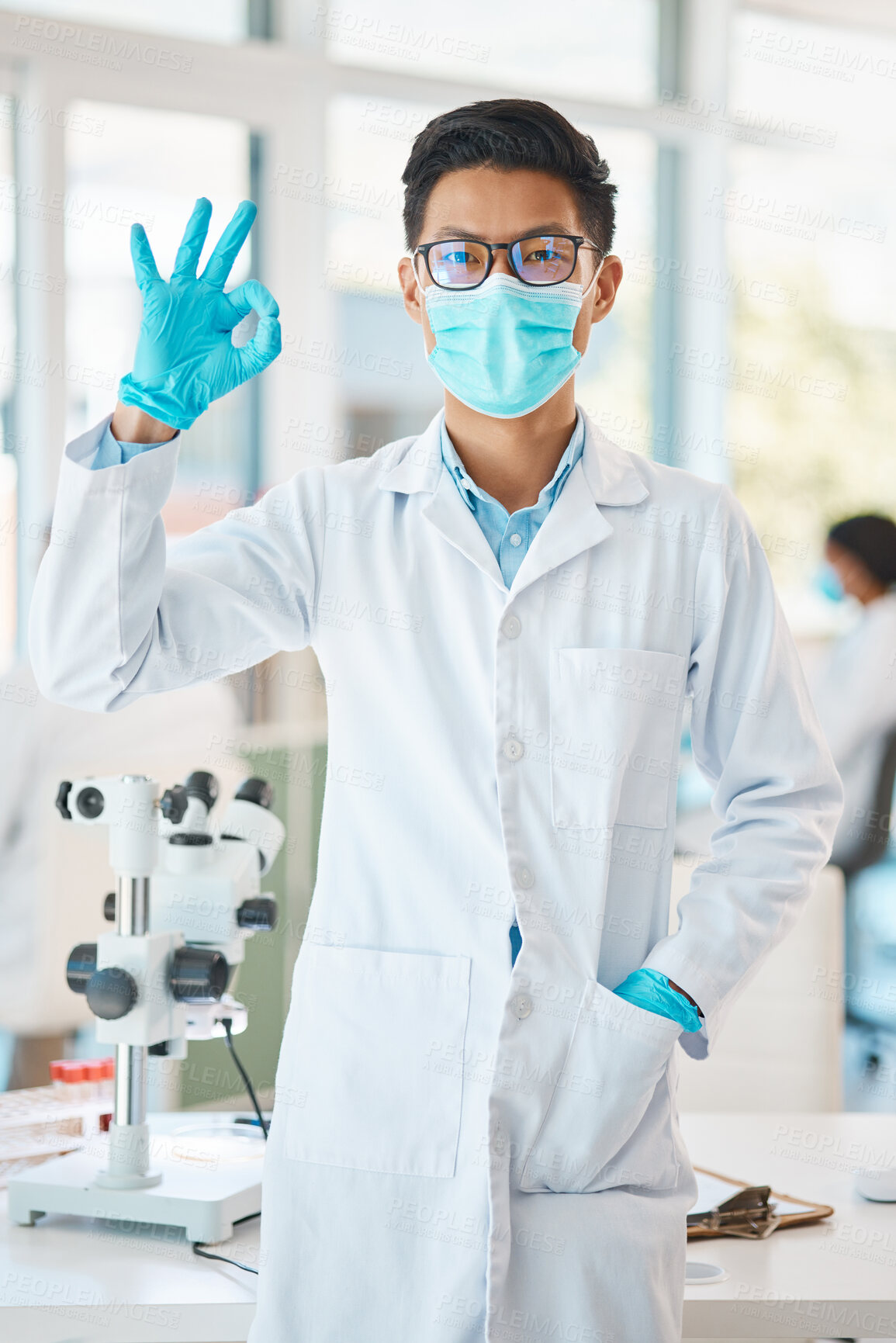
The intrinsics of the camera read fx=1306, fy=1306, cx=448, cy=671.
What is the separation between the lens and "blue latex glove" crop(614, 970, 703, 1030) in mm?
1185

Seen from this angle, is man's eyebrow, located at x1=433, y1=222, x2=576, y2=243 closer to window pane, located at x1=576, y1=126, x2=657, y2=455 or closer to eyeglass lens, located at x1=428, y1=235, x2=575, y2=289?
eyeglass lens, located at x1=428, y1=235, x2=575, y2=289

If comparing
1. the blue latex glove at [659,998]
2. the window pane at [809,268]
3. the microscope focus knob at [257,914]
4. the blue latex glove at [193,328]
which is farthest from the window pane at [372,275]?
the blue latex glove at [659,998]

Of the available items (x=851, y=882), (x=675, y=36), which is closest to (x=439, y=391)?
(x=675, y=36)

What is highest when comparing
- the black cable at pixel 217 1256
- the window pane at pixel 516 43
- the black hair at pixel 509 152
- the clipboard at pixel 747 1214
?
the window pane at pixel 516 43

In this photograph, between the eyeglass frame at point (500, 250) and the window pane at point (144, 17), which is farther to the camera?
the window pane at point (144, 17)

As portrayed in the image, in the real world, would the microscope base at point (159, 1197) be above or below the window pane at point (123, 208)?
below

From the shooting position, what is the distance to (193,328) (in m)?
1.12

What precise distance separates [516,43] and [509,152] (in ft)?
12.3

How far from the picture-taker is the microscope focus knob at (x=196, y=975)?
4.60 feet

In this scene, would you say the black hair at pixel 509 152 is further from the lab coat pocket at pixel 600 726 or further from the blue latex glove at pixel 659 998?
the blue latex glove at pixel 659 998

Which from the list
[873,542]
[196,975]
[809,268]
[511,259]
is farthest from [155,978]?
[809,268]

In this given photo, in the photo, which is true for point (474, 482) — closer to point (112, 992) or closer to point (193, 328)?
point (193, 328)

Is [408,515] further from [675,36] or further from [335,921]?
[675,36]

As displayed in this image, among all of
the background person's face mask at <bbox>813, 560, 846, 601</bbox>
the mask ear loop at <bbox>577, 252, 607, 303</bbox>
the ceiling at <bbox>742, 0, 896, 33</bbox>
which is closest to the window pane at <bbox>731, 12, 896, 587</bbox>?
the ceiling at <bbox>742, 0, 896, 33</bbox>
